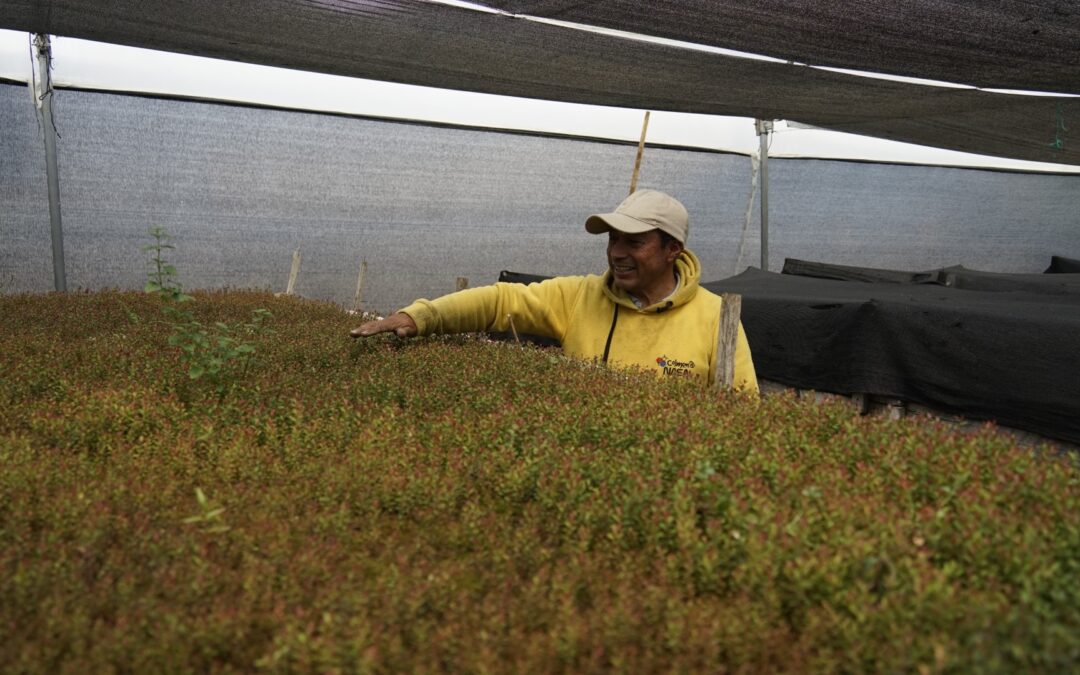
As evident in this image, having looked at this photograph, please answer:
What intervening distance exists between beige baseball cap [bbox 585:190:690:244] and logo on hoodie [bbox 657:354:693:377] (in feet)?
2.22

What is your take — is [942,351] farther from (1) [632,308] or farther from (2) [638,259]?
(2) [638,259]

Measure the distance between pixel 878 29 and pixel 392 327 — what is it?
13.6ft

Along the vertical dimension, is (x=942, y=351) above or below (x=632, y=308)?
below

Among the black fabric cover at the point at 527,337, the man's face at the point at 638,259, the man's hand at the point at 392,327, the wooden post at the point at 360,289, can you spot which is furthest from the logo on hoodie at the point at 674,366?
the wooden post at the point at 360,289

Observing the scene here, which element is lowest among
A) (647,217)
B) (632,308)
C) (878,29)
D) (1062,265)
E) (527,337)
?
(527,337)

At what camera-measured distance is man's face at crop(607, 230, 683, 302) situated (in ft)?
16.4

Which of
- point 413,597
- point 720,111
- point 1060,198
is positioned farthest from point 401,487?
point 1060,198

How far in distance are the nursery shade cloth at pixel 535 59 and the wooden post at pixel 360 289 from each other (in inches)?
198

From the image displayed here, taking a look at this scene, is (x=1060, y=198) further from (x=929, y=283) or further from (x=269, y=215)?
(x=269, y=215)

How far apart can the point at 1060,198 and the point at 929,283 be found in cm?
920

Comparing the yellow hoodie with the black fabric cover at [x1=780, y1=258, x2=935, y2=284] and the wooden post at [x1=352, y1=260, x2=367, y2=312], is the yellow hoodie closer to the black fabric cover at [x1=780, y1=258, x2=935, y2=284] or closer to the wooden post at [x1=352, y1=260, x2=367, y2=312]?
the wooden post at [x1=352, y1=260, x2=367, y2=312]

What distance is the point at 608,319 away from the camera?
5301mm

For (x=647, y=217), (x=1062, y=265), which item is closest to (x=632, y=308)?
(x=647, y=217)

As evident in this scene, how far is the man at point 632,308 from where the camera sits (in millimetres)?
4992
